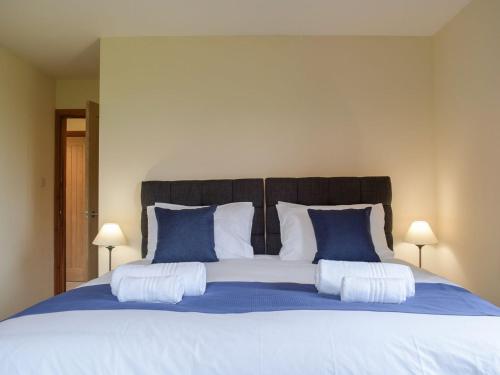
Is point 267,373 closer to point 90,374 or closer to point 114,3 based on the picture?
point 90,374

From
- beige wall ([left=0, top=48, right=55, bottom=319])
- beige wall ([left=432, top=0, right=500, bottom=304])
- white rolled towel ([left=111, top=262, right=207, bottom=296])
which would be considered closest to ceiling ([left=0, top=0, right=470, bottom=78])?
beige wall ([left=432, top=0, right=500, bottom=304])

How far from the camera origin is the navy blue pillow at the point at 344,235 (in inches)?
102

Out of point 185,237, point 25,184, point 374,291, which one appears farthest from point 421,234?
point 25,184

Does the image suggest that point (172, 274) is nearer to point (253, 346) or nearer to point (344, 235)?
point (253, 346)

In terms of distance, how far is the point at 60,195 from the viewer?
4602mm

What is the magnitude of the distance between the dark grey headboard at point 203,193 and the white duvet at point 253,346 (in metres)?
1.85

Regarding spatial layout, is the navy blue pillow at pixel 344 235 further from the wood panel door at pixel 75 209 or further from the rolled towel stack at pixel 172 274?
the wood panel door at pixel 75 209

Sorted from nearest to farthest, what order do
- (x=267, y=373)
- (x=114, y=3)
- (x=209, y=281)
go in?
(x=267, y=373) < (x=209, y=281) < (x=114, y=3)

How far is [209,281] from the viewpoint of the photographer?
212cm

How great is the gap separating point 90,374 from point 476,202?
2638mm

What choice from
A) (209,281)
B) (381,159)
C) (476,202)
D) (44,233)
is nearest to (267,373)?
(209,281)

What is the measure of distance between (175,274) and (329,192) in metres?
1.75

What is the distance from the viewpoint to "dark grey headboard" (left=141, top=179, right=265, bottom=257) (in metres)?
3.25

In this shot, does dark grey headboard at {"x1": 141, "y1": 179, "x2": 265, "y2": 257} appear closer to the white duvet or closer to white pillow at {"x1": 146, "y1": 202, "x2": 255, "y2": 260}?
white pillow at {"x1": 146, "y1": 202, "x2": 255, "y2": 260}
